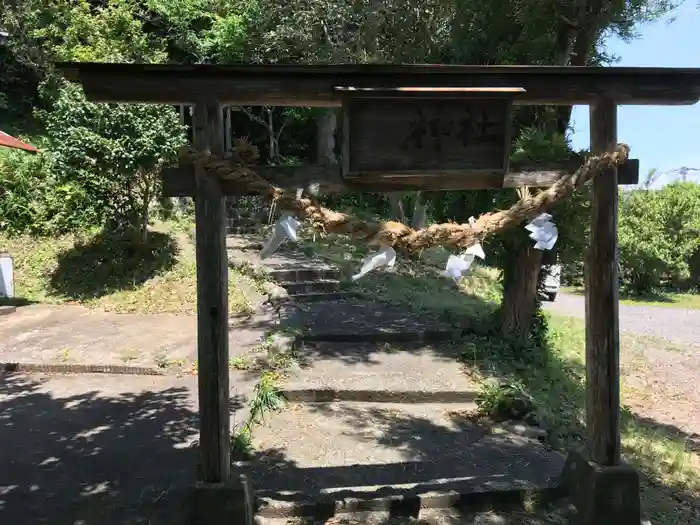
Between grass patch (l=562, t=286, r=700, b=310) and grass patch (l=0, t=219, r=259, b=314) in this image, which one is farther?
grass patch (l=562, t=286, r=700, b=310)

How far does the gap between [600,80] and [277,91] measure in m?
1.96

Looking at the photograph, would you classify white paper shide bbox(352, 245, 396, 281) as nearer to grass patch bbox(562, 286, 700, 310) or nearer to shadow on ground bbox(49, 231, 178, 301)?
shadow on ground bbox(49, 231, 178, 301)

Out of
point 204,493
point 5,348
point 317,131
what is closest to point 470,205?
point 204,493

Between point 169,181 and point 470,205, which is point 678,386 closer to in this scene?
point 470,205

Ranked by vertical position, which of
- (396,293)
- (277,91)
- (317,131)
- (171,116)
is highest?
(317,131)

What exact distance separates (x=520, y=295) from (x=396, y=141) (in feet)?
17.5

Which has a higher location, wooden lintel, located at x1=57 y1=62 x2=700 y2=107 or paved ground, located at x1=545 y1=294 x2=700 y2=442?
wooden lintel, located at x1=57 y1=62 x2=700 y2=107

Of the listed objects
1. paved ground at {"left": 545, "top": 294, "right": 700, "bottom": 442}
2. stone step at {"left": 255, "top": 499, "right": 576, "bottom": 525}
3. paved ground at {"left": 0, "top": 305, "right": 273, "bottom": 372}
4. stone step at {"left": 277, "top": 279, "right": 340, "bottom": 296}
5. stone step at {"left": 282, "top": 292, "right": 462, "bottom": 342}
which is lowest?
paved ground at {"left": 545, "top": 294, "right": 700, "bottom": 442}

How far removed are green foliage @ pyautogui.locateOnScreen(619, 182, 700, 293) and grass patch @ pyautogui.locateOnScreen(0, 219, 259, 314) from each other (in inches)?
636

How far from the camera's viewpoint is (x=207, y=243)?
329 centimetres

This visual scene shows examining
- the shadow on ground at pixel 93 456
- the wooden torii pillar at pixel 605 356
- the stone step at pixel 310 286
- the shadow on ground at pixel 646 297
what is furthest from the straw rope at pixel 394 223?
the shadow on ground at pixel 646 297

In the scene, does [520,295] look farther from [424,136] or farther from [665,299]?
[665,299]

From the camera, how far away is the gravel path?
1323 centimetres

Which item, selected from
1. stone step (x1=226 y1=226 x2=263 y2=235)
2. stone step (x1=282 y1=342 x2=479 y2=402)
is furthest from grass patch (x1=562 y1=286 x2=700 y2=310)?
stone step (x1=282 y1=342 x2=479 y2=402)
